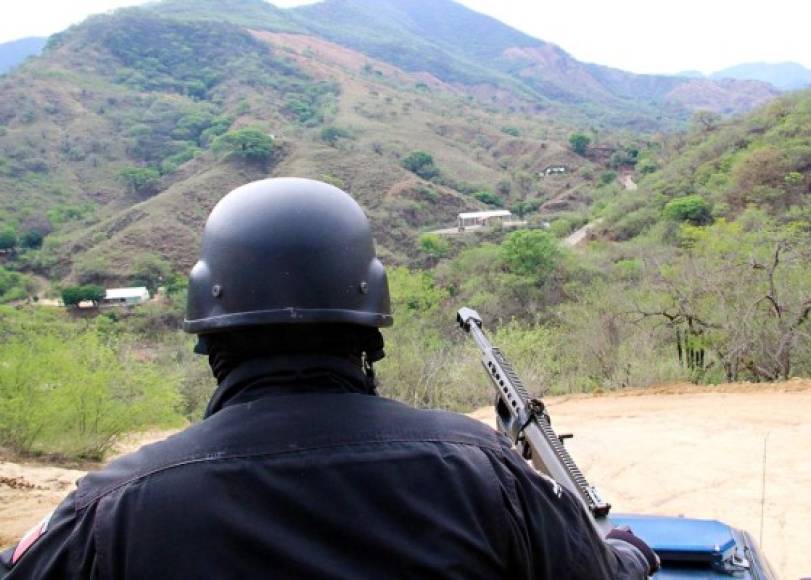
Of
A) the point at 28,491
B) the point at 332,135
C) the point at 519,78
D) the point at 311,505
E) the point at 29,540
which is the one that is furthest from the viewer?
the point at 519,78

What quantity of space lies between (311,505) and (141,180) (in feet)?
195

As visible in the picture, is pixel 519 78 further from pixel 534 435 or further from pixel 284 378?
pixel 284 378

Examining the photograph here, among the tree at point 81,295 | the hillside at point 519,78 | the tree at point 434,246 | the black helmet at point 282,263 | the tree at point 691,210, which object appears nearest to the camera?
the black helmet at point 282,263

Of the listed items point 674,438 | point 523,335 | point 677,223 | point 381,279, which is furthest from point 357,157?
point 381,279

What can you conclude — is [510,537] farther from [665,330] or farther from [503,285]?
[503,285]

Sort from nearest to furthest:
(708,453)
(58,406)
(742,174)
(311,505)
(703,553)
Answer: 1. (311,505)
2. (703,553)
3. (708,453)
4. (58,406)
5. (742,174)

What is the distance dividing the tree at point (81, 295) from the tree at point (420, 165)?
30.2m

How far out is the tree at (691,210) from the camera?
2755 centimetres

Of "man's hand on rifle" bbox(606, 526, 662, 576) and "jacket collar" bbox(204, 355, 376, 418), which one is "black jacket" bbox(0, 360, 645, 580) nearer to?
"jacket collar" bbox(204, 355, 376, 418)

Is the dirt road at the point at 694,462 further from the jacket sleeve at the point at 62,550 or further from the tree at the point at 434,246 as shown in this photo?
the tree at the point at 434,246

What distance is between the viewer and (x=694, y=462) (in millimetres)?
7188

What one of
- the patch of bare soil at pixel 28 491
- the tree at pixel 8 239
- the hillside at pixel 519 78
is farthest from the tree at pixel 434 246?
the hillside at pixel 519 78

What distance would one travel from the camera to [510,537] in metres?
1.28

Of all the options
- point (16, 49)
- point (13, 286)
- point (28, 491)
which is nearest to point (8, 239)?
point (13, 286)
